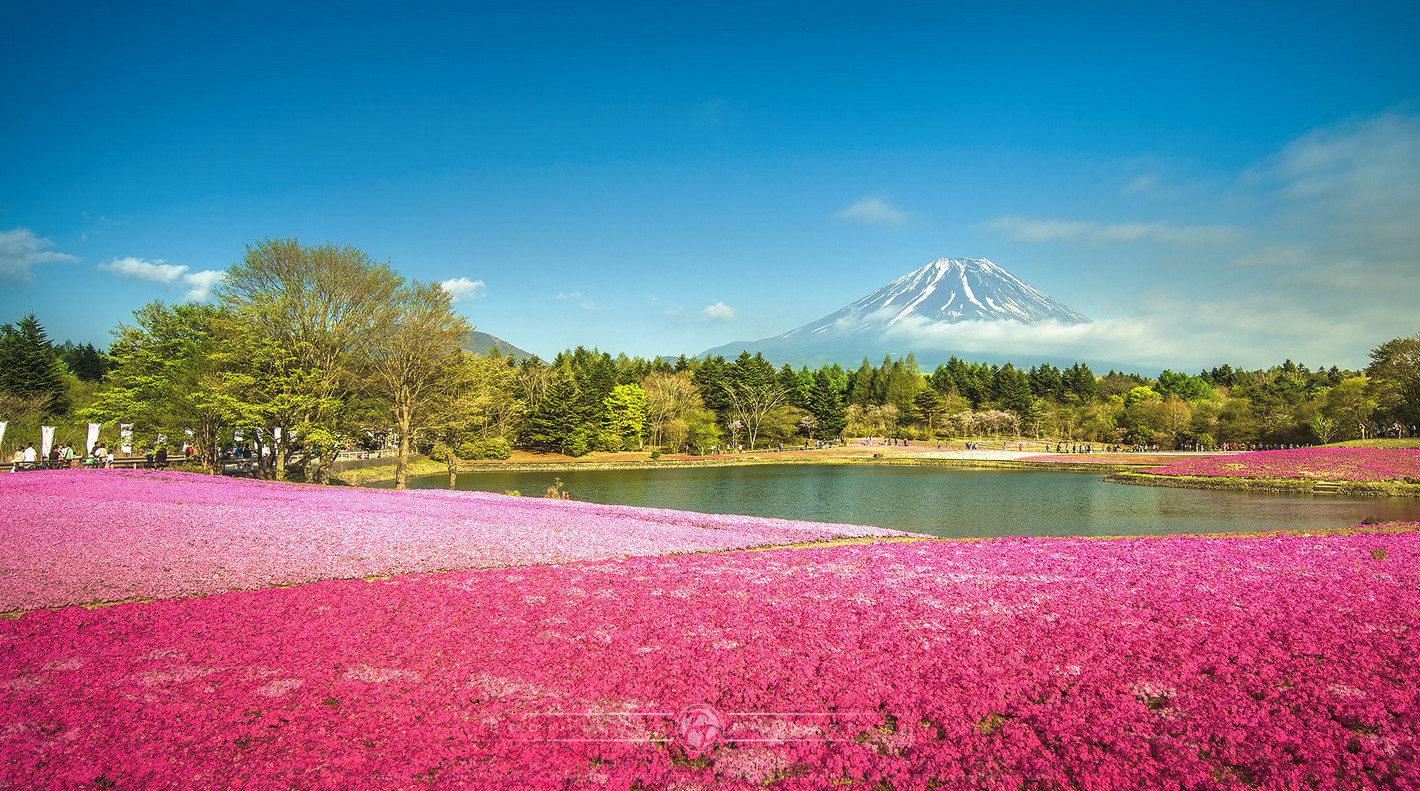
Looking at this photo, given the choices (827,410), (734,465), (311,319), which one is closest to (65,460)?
(311,319)

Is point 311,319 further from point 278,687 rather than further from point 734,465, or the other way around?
point 734,465

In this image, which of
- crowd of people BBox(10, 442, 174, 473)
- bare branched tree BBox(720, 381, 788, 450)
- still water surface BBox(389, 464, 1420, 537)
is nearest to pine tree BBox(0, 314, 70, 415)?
crowd of people BBox(10, 442, 174, 473)

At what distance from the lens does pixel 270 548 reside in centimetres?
1397

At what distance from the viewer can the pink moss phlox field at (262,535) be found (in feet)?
37.6

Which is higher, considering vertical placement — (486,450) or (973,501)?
(486,450)

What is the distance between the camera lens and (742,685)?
→ 693 cm

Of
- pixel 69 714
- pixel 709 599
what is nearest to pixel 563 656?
pixel 709 599

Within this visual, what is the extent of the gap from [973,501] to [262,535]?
3034 centimetres

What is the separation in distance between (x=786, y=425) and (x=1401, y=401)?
196ft

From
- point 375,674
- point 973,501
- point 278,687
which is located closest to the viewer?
point 278,687

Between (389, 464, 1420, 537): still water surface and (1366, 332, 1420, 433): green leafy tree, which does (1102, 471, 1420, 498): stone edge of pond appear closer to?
(389, 464, 1420, 537): still water surface

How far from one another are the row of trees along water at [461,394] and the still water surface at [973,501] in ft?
37.1

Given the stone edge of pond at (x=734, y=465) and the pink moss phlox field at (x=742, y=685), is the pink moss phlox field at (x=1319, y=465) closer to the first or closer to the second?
the stone edge of pond at (x=734, y=465)

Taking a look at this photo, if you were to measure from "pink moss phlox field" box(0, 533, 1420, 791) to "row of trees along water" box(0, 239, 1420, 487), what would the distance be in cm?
2767
